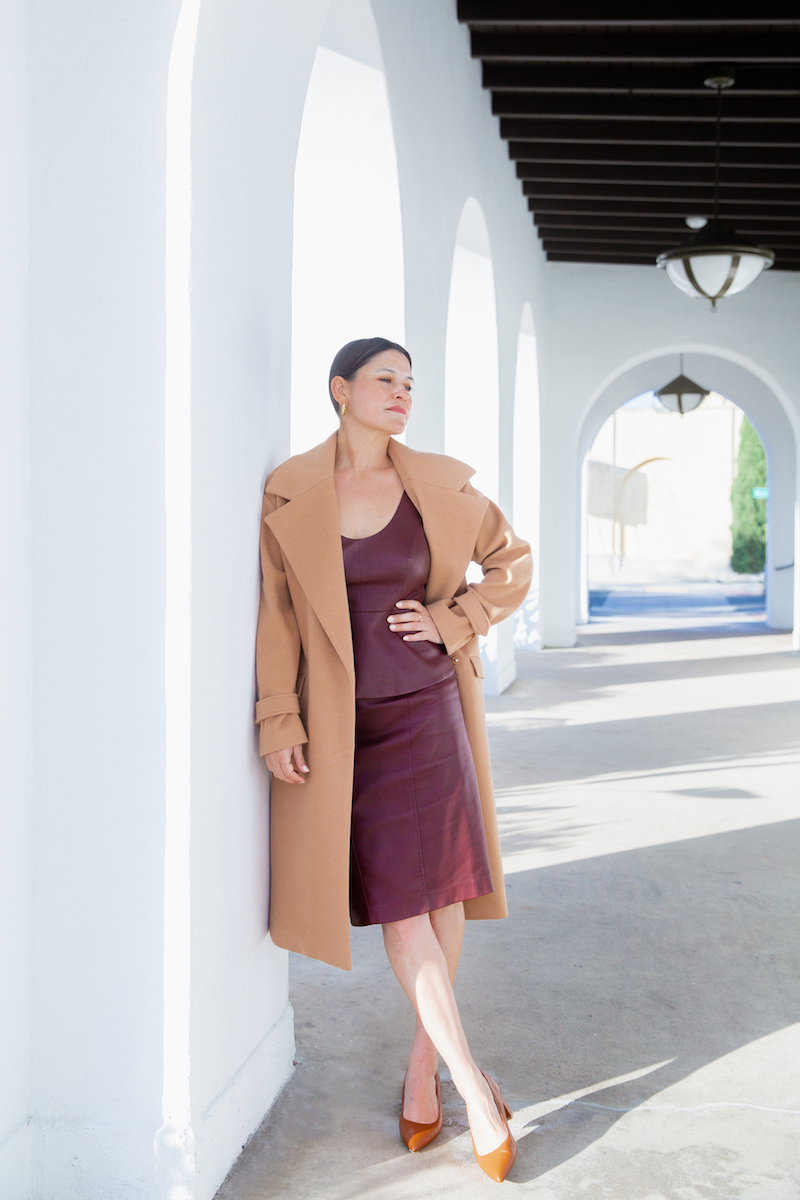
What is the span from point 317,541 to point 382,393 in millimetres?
384

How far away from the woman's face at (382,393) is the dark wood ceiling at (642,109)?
4.41 meters

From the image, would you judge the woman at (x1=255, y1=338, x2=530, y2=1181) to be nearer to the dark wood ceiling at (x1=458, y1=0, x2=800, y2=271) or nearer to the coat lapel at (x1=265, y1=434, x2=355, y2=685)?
the coat lapel at (x1=265, y1=434, x2=355, y2=685)

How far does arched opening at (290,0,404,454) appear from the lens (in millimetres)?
4527

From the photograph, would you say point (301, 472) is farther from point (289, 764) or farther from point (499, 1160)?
point (499, 1160)

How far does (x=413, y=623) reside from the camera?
96.7 inches

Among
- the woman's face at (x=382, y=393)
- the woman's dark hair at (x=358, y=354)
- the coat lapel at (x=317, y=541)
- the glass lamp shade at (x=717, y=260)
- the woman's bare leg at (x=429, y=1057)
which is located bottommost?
the woman's bare leg at (x=429, y=1057)

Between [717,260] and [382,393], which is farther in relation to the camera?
[717,260]

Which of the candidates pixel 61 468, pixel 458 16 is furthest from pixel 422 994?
pixel 458 16

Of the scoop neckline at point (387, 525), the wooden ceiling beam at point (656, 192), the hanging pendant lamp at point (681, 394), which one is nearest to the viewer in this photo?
the scoop neckline at point (387, 525)

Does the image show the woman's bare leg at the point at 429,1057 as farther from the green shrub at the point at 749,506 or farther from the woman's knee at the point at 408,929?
the green shrub at the point at 749,506

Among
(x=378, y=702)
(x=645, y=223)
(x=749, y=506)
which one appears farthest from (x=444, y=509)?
(x=749, y=506)

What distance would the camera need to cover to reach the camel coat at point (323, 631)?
2395mm

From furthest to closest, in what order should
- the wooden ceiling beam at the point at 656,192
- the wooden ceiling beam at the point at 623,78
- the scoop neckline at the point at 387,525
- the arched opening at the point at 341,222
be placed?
the wooden ceiling beam at the point at 656,192, the wooden ceiling beam at the point at 623,78, the arched opening at the point at 341,222, the scoop neckline at the point at 387,525

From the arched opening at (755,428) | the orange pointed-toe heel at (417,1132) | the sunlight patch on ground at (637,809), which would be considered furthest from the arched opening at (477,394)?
the orange pointed-toe heel at (417,1132)
